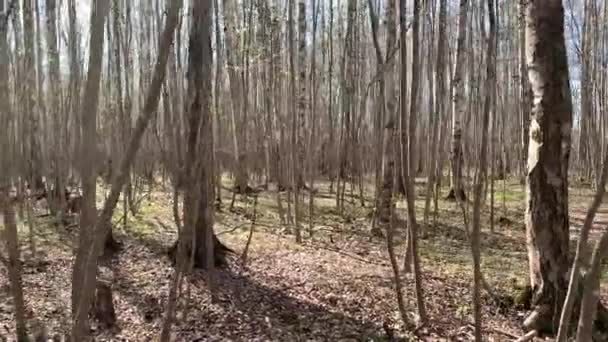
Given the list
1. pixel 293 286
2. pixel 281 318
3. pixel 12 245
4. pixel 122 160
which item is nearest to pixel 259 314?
pixel 281 318

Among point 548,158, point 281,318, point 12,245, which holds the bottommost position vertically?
point 281,318

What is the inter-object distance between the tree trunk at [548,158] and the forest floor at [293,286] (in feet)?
1.54

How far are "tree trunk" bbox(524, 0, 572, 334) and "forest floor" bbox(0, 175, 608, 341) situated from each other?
47 cm

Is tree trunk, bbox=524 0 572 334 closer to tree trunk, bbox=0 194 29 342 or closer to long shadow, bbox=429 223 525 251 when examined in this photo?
long shadow, bbox=429 223 525 251

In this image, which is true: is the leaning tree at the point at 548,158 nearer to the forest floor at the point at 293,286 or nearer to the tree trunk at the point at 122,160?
the forest floor at the point at 293,286

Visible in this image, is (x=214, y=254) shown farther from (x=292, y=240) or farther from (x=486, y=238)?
(x=486, y=238)

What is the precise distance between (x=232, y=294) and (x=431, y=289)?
6.36 feet

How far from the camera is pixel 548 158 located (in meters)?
4.27

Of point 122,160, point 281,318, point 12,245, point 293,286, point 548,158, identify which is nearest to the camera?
point 122,160

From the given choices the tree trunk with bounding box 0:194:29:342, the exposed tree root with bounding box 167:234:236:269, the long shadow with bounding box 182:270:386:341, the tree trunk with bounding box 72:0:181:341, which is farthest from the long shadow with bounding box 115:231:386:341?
the tree trunk with bounding box 72:0:181:341

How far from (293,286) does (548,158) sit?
8.96 feet

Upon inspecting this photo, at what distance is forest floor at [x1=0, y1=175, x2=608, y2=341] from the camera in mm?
4555

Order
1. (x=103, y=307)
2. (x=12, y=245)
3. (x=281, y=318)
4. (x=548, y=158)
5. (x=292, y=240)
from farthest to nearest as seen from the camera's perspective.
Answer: (x=292, y=240), (x=281, y=318), (x=103, y=307), (x=548, y=158), (x=12, y=245)

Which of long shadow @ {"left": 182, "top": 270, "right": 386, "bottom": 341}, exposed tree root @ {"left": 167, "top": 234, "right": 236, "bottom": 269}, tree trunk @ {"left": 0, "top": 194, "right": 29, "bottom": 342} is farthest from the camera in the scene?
exposed tree root @ {"left": 167, "top": 234, "right": 236, "bottom": 269}
